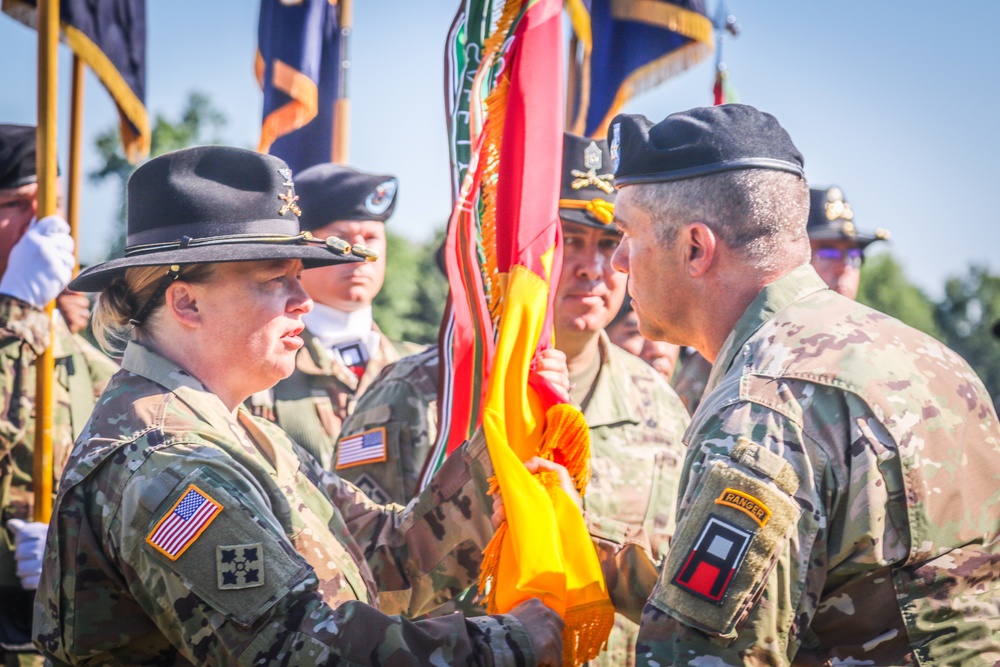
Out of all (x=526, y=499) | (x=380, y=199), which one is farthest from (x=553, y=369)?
(x=380, y=199)

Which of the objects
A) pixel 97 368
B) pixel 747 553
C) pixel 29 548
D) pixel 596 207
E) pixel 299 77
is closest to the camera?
pixel 747 553

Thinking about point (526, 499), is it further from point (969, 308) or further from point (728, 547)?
point (969, 308)

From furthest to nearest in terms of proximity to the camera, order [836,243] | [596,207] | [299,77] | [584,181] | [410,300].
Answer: [410,300]
[299,77]
[836,243]
[584,181]
[596,207]

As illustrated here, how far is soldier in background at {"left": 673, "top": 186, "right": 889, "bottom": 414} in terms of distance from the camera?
677 centimetres

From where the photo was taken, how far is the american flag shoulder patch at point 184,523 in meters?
2.56

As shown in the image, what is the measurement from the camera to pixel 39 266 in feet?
18.0

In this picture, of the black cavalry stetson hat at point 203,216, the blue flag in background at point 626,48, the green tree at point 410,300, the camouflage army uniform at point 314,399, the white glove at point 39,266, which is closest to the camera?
the black cavalry stetson hat at point 203,216

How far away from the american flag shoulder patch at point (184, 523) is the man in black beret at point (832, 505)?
114cm

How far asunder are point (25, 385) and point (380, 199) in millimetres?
2282

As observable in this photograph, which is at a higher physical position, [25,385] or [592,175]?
[592,175]

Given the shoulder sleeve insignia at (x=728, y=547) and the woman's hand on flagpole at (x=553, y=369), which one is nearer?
the shoulder sleeve insignia at (x=728, y=547)

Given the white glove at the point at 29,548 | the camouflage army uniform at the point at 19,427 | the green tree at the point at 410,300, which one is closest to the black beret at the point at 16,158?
the camouflage army uniform at the point at 19,427

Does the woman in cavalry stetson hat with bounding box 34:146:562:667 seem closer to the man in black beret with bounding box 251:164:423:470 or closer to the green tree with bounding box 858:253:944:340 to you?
the man in black beret with bounding box 251:164:423:470

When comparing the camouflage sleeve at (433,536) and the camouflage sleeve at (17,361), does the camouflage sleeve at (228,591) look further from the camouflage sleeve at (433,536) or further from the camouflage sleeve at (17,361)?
the camouflage sleeve at (17,361)
